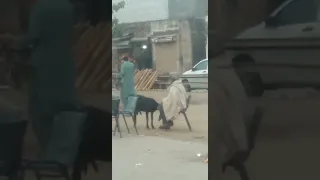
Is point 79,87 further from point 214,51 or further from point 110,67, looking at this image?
point 214,51

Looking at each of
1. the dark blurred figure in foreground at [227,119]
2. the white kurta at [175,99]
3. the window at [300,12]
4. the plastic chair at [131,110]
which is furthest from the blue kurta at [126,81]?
the window at [300,12]

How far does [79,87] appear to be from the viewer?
4.40 feet

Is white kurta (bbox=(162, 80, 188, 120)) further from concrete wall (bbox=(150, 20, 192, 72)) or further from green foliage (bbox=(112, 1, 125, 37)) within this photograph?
green foliage (bbox=(112, 1, 125, 37))

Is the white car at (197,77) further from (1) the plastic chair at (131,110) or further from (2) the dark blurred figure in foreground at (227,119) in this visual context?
(1) the plastic chair at (131,110)

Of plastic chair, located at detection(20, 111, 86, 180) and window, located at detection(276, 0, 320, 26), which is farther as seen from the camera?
plastic chair, located at detection(20, 111, 86, 180)

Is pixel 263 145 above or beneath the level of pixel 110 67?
beneath

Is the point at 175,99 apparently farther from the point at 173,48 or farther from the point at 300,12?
the point at 300,12

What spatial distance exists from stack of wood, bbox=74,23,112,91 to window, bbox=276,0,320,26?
0.53 metres

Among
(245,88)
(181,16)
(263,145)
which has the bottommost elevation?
(263,145)

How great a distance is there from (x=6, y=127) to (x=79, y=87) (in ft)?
0.86

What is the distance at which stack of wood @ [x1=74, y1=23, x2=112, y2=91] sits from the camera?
1.33 m

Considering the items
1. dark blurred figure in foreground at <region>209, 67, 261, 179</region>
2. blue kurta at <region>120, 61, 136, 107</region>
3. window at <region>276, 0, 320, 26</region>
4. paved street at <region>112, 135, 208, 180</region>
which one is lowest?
paved street at <region>112, 135, 208, 180</region>

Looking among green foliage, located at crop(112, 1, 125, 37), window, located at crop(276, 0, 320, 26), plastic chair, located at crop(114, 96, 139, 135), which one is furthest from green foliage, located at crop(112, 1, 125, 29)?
window, located at crop(276, 0, 320, 26)

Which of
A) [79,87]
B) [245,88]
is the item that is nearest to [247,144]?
[245,88]
